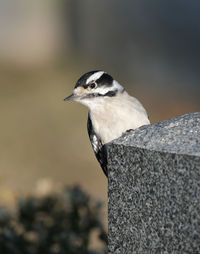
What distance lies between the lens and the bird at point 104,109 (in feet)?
15.9

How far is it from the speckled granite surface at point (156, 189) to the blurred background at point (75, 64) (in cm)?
616

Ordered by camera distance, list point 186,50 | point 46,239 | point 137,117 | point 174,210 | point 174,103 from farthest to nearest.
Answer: point 186,50 → point 174,103 → point 46,239 → point 137,117 → point 174,210

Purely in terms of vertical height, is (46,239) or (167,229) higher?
(167,229)

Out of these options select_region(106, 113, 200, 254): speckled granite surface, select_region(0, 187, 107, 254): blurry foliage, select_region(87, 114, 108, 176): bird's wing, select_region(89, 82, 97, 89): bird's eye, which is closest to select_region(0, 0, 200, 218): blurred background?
select_region(0, 187, 107, 254): blurry foliage

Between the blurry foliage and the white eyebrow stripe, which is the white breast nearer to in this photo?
the white eyebrow stripe

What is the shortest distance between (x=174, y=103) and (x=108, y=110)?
6.92 m

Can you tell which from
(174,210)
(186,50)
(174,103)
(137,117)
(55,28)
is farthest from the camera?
(55,28)

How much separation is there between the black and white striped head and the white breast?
0.04 m

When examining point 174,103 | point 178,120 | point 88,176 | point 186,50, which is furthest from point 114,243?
point 186,50

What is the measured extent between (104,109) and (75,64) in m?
8.71

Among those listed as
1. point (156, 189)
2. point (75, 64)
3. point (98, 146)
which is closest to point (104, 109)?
point (98, 146)

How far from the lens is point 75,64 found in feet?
44.6

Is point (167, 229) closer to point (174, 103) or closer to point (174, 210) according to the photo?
point (174, 210)

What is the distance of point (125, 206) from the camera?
10.5 ft
